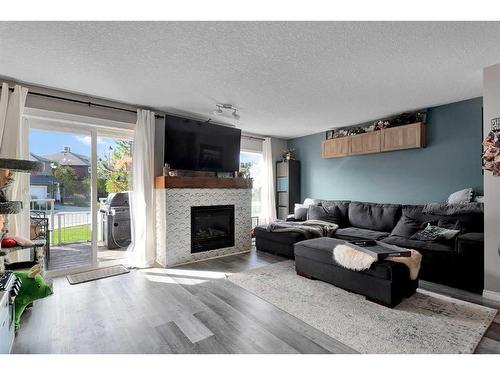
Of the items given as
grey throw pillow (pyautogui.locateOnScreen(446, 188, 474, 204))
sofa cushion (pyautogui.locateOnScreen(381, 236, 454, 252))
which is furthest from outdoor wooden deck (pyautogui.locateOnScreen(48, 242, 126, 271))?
grey throw pillow (pyautogui.locateOnScreen(446, 188, 474, 204))

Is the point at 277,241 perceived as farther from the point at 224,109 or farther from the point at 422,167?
the point at 422,167

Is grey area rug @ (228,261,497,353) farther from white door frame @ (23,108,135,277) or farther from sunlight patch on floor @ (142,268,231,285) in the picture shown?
white door frame @ (23,108,135,277)

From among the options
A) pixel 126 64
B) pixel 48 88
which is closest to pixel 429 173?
pixel 126 64

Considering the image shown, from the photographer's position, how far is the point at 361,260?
2387 millimetres

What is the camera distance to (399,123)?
4.05 metres

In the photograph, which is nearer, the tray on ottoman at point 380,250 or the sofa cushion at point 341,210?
the tray on ottoman at point 380,250

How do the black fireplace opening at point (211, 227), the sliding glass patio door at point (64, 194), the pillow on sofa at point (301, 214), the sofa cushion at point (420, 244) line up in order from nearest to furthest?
the sofa cushion at point (420, 244), the sliding glass patio door at point (64, 194), the black fireplace opening at point (211, 227), the pillow on sofa at point (301, 214)

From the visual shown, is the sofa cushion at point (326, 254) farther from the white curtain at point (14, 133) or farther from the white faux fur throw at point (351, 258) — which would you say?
the white curtain at point (14, 133)

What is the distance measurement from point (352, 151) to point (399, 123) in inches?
34.9

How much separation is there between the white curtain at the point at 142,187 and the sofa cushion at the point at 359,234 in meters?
3.05

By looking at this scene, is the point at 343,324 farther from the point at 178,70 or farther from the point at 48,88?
the point at 48,88

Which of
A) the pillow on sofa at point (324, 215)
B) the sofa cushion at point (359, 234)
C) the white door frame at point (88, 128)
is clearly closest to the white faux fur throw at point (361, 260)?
the sofa cushion at point (359, 234)

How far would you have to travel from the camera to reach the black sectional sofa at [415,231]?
→ 266 cm

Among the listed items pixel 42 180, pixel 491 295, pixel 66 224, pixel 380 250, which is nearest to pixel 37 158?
pixel 42 180
